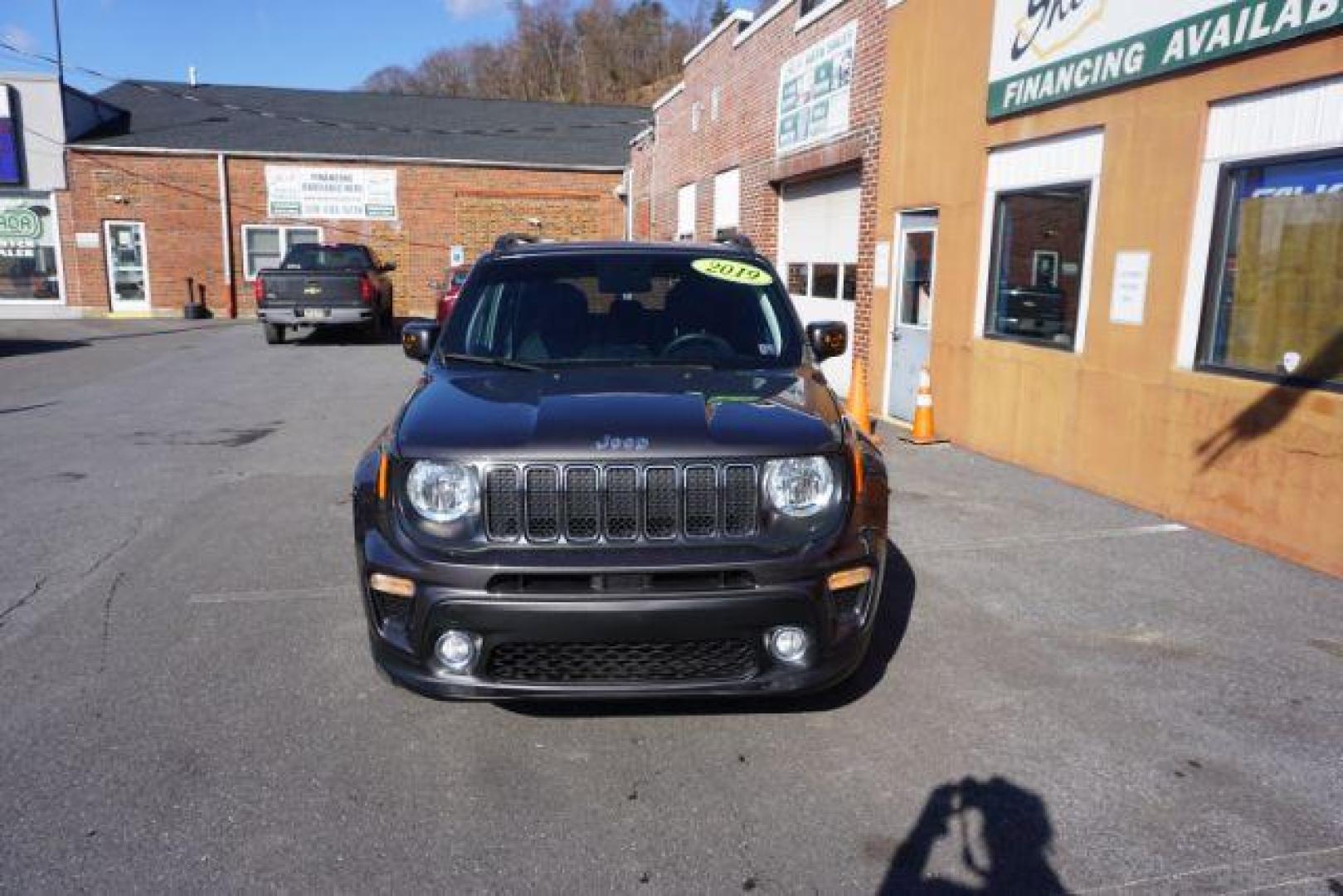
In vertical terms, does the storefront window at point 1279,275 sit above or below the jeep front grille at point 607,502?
above

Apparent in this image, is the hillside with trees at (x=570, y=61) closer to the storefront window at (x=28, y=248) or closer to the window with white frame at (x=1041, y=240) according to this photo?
the storefront window at (x=28, y=248)

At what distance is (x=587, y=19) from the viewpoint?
6756cm

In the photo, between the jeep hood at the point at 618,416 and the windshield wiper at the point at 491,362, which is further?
the windshield wiper at the point at 491,362

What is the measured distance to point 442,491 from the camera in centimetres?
324

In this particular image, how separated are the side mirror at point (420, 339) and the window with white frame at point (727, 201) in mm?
10926

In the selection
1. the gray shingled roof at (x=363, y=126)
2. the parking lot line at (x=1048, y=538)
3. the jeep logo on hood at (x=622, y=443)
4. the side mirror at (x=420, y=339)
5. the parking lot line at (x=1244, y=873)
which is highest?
the gray shingled roof at (x=363, y=126)

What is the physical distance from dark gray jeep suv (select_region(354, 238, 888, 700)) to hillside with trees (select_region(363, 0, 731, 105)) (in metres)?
62.1

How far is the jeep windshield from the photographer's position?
4.31 meters

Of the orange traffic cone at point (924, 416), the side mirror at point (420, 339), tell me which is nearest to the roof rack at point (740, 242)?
the side mirror at point (420, 339)

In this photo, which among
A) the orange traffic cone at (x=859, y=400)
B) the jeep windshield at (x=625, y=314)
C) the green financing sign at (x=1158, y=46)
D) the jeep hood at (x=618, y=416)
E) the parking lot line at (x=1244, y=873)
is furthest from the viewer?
the orange traffic cone at (x=859, y=400)

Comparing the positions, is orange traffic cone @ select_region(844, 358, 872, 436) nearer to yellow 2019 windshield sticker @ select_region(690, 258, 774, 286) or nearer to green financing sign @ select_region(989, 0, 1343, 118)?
green financing sign @ select_region(989, 0, 1343, 118)

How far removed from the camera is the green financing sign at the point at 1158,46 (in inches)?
216

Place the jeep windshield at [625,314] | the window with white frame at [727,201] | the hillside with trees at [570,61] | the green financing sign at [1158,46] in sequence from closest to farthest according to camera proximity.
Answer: the jeep windshield at [625,314] → the green financing sign at [1158,46] → the window with white frame at [727,201] → the hillside with trees at [570,61]

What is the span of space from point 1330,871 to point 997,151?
7.08 meters
